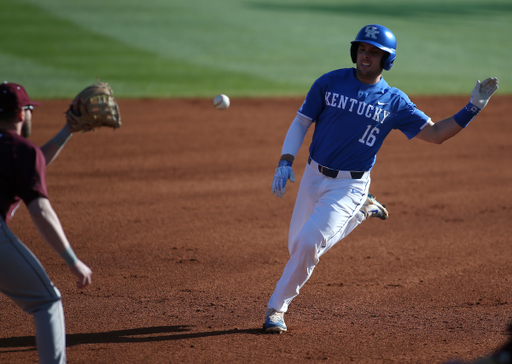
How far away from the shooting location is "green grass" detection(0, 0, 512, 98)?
1650 centimetres

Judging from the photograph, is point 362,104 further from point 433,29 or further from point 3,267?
point 433,29

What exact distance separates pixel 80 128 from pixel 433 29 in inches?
964

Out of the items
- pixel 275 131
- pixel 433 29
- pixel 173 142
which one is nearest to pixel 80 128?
pixel 173 142

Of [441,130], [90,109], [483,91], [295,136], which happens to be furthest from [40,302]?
[483,91]

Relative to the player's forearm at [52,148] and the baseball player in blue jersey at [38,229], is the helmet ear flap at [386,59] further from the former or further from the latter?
the baseball player in blue jersey at [38,229]

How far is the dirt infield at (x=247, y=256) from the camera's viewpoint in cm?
461

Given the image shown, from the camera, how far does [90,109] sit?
3.97 meters

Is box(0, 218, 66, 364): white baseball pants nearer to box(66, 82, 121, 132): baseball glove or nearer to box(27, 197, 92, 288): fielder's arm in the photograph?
box(27, 197, 92, 288): fielder's arm

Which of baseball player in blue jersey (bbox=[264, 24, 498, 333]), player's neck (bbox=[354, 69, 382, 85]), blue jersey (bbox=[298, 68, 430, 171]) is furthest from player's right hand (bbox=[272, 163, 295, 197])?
player's neck (bbox=[354, 69, 382, 85])

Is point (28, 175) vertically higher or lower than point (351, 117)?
lower

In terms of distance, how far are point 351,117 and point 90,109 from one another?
2190mm

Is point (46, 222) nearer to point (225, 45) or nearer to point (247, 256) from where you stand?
point (247, 256)

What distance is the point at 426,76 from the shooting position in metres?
18.4

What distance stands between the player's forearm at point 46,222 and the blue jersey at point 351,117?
2371 millimetres
